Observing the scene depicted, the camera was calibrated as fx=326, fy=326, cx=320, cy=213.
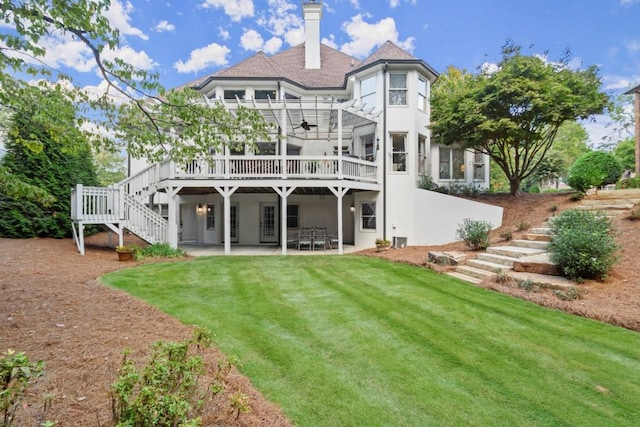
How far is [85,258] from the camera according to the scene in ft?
34.2

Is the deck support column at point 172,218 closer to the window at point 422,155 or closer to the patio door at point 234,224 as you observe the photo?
the patio door at point 234,224

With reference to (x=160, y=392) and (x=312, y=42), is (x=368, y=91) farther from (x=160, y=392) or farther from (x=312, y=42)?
(x=160, y=392)

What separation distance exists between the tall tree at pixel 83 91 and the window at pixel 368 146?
9.21 metres

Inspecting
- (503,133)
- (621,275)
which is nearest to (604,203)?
(503,133)

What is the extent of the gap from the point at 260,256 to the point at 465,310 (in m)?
7.75

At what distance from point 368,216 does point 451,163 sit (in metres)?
5.66

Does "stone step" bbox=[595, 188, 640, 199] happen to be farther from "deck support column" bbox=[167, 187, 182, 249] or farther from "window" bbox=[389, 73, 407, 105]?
"deck support column" bbox=[167, 187, 182, 249]

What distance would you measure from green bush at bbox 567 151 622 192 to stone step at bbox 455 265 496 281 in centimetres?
641

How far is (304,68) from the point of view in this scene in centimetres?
1841

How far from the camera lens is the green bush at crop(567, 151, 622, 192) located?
11375 millimetres

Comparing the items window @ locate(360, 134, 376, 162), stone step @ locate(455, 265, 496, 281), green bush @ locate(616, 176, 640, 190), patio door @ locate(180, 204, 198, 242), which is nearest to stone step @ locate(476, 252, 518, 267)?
stone step @ locate(455, 265, 496, 281)

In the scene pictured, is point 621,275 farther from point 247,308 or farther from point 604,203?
point 247,308

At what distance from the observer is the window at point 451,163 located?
54.4 feet

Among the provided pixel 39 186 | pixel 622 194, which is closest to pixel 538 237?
pixel 622 194
